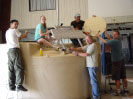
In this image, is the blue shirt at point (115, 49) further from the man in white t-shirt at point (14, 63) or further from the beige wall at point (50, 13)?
the beige wall at point (50, 13)

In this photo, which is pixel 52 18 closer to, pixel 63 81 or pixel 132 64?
pixel 132 64

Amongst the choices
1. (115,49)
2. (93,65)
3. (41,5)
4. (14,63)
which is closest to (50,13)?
(41,5)

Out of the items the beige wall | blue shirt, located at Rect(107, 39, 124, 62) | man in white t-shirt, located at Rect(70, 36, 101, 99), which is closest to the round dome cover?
blue shirt, located at Rect(107, 39, 124, 62)

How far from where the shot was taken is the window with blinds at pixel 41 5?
1008cm

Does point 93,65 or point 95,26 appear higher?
point 95,26

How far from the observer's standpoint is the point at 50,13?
1001 cm

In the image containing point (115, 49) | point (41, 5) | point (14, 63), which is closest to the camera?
point (14, 63)

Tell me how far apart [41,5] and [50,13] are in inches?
32.4

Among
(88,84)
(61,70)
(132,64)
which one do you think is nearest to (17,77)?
(61,70)

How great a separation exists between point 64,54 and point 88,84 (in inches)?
38.4

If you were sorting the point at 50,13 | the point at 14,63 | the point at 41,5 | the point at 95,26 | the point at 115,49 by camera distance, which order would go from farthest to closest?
the point at 41,5 < the point at 50,13 < the point at 95,26 < the point at 115,49 < the point at 14,63

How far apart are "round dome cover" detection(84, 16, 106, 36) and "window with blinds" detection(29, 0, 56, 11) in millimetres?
5580

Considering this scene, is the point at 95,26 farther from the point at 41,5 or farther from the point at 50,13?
the point at 41,5

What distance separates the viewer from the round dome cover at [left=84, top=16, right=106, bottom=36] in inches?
188
